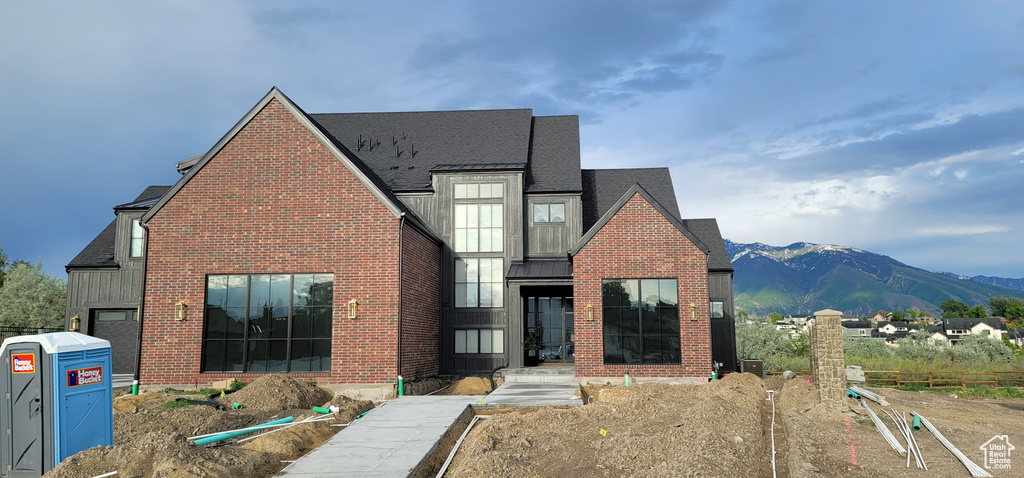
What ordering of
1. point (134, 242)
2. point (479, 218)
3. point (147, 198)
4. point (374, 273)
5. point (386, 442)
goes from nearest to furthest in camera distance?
point (386, 442) → point (374, 273) → point (479, 218) → point (134, 242) → point (147, 198)

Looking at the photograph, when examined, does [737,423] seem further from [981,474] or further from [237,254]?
[237,254]

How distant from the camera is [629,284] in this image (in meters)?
19.0

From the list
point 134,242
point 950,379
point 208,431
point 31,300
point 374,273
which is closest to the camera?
point 208,431

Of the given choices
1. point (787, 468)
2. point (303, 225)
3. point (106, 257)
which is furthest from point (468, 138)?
point (787, 468)

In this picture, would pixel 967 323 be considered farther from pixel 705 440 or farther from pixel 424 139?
pixel 705 440

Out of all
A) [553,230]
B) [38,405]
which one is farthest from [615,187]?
[38,405]

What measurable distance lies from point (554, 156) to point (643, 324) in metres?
8.57

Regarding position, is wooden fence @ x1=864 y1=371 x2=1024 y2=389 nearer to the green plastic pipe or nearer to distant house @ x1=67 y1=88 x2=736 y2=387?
distant house @ x1=67 y1=88 x2=736 y2=387

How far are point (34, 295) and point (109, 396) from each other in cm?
3261

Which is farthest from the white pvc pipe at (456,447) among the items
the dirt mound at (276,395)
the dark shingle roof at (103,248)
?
the dark shingle roof at (103,248)

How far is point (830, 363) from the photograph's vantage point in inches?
538

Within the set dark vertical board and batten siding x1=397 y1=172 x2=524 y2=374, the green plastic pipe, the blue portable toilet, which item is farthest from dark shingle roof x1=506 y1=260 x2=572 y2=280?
the blue portable toilet

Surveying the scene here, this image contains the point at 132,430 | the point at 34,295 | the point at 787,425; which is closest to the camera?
the point at 132,430

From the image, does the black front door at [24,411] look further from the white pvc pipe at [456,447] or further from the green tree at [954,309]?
the green tree at [954,309]
